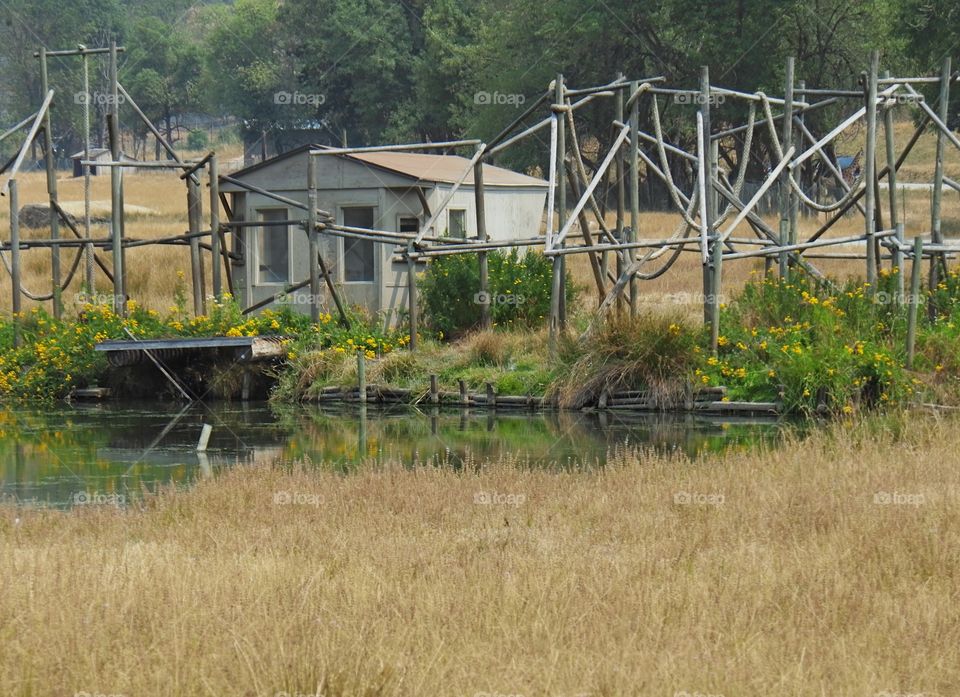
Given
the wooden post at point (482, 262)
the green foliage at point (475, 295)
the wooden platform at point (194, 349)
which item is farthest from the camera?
the green foliage at point (475, 295)

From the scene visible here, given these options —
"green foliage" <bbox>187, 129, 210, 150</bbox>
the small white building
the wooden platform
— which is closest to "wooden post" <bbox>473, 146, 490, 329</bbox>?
the small white building

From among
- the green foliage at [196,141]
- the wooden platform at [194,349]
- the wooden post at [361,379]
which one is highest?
the green foliage at [196,141]

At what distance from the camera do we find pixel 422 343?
2373 centimetres

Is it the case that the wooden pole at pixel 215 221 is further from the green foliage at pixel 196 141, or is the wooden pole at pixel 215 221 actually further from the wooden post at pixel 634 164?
the green foliage at pixel 196 141

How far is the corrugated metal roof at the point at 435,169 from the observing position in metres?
25.7

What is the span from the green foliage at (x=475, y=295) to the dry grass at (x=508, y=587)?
11068 mm

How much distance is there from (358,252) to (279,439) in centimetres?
772

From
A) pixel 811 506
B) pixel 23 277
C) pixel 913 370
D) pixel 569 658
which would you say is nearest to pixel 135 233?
pixel 23 277

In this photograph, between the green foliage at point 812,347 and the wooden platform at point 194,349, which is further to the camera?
the wooden platform at point 194,349

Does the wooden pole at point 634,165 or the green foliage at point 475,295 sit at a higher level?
the wooden pole at point 634,165

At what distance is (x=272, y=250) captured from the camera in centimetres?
2686

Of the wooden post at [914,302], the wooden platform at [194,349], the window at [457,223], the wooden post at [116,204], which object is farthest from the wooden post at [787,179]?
the wooden post at [116,204]

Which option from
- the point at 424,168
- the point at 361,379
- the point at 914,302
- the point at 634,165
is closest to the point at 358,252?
the point at 424,168

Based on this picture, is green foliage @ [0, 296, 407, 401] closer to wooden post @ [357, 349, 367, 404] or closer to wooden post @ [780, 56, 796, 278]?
wooden post @ [357, 349, 367, 404]
